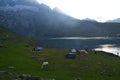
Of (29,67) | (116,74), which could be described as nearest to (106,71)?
(116,74)

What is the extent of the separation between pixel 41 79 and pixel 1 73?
8.23m

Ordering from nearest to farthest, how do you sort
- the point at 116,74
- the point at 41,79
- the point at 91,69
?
the point at 41,79 < the point at 116,74 < the point at 91,69

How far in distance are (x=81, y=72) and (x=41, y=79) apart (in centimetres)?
1324

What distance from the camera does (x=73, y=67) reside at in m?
56.5

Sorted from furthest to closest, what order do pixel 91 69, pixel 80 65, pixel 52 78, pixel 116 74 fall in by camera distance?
pixel 80 65 → pixel 91 69 → pixel 116 74 → pixel 52 78

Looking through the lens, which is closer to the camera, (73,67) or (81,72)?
(81,72)

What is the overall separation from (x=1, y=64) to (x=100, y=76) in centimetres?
2196

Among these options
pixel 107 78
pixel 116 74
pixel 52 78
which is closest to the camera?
pixel 52 78

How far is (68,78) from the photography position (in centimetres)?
4403

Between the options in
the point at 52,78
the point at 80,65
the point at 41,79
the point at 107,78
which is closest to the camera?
the point at 41,79

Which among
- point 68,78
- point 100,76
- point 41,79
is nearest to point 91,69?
point 100,76

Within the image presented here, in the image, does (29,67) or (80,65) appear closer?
(29,67)

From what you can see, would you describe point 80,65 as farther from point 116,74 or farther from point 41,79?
point 41,79

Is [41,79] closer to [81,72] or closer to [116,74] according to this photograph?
[81,72]
